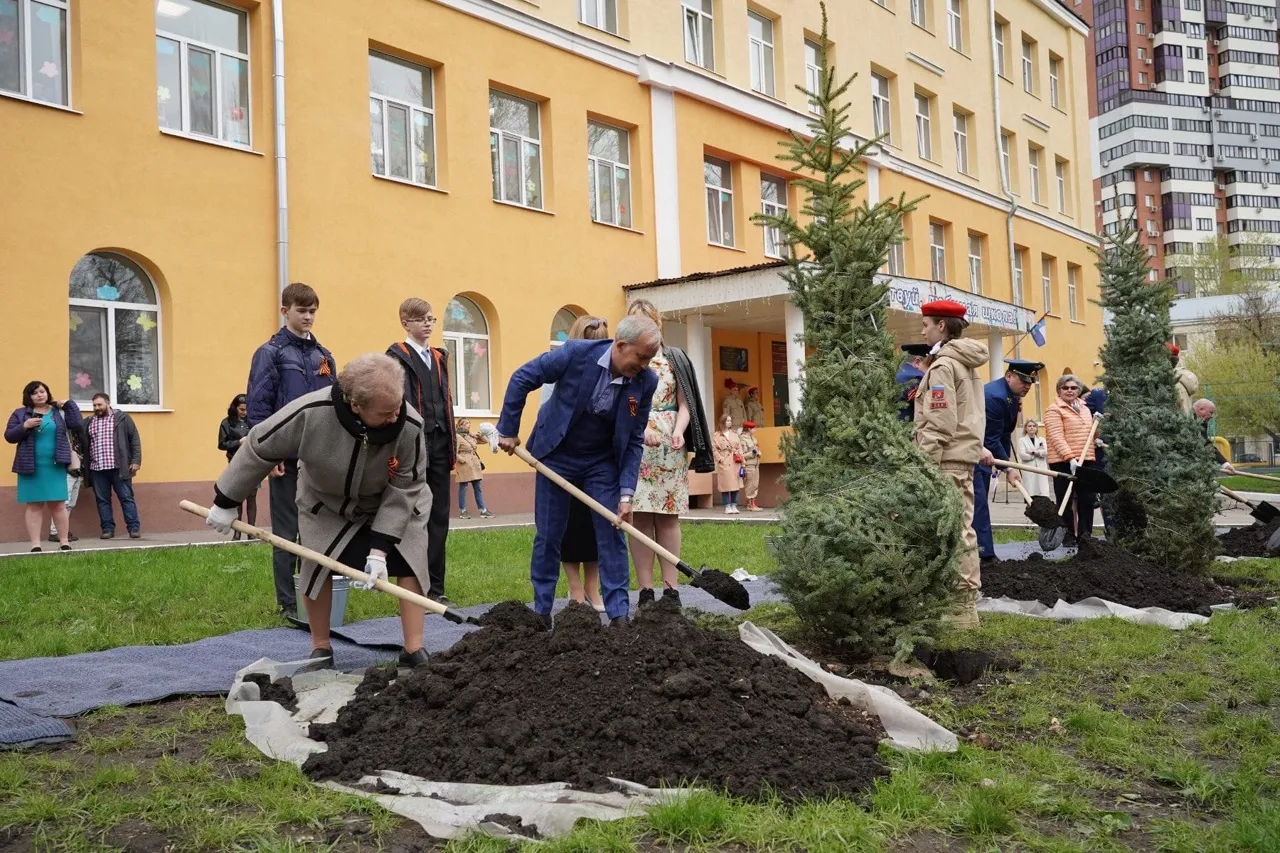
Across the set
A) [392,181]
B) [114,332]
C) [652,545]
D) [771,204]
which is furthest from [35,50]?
[771,204]

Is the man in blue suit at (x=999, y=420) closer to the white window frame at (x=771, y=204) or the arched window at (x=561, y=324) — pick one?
the arched window at (x=561, y=324)

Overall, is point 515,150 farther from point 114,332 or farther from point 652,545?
point 652,545

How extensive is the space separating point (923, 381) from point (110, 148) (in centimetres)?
1036

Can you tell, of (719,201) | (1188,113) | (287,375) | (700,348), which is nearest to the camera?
(287,375)

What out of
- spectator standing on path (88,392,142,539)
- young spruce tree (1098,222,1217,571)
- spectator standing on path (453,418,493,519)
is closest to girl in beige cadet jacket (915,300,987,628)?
young spruce tree (1098,222,1217,571)

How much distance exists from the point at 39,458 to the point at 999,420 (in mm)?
9083

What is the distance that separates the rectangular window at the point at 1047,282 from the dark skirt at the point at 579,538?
29703 millimetres

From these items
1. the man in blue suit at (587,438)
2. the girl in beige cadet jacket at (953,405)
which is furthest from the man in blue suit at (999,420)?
the man in blue suit at (587,438)

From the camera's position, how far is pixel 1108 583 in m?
7.44

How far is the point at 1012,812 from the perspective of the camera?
10.8ft

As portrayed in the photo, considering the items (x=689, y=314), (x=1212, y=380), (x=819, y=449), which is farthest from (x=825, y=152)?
(x=1212, y=380)

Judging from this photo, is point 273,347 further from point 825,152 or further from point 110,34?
point 110,34

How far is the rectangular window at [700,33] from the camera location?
20859 mm

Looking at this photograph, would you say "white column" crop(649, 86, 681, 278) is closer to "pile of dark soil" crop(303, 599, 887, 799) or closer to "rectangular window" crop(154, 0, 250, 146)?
"rectangular window" crop(154, 0, 250, 146)
